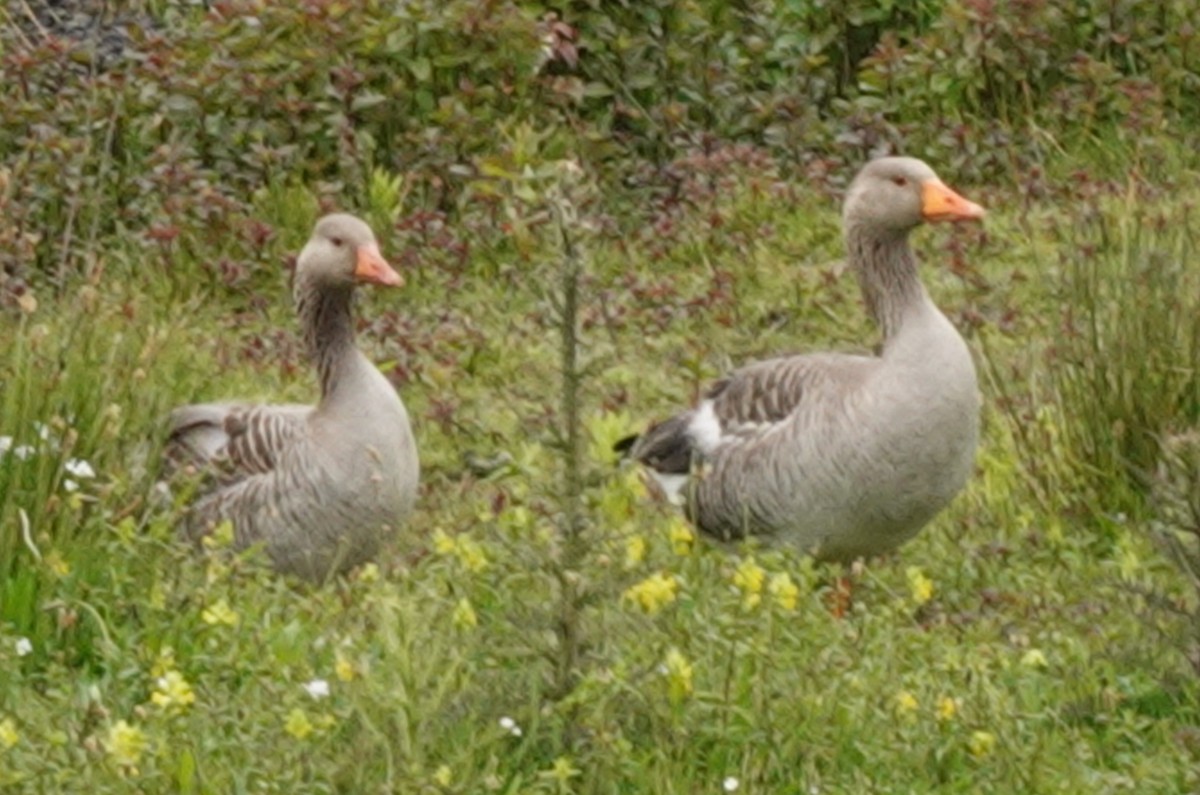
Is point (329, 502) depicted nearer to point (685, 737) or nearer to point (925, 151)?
point (685, 737)

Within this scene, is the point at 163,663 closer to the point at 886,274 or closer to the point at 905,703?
the point at 905,703

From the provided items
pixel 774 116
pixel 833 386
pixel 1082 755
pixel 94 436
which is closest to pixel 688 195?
pixel 774 116

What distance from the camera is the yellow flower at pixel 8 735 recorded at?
6.19 m

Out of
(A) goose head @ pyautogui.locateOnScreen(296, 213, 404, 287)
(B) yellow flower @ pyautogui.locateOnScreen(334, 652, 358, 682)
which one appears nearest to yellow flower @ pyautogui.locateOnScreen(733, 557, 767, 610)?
(B) yellow flower @ pyautogui.locateOnScreen(334, 652, 358, 682)

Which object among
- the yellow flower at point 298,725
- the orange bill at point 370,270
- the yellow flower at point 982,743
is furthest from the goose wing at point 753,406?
the yellow flower at point 298,725

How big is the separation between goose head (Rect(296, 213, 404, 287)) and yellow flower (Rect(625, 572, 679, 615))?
2810mm

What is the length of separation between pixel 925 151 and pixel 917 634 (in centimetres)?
577

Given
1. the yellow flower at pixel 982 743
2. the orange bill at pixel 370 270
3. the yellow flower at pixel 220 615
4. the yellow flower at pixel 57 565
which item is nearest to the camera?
the yellow flower at pixel 982 743

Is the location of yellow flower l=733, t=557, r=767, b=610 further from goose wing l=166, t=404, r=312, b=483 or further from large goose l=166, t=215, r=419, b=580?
goose wing l=166, t=404, r=312, b=483

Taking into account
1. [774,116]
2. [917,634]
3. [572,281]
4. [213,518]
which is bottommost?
[774,116]

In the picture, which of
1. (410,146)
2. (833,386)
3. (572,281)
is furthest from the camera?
(410,146)

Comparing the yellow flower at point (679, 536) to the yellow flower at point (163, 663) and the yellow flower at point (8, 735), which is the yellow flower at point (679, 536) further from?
the yellow flower at point (8, 735)

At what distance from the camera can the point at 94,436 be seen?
26.5 ft

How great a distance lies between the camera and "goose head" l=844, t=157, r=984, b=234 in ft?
30.0
